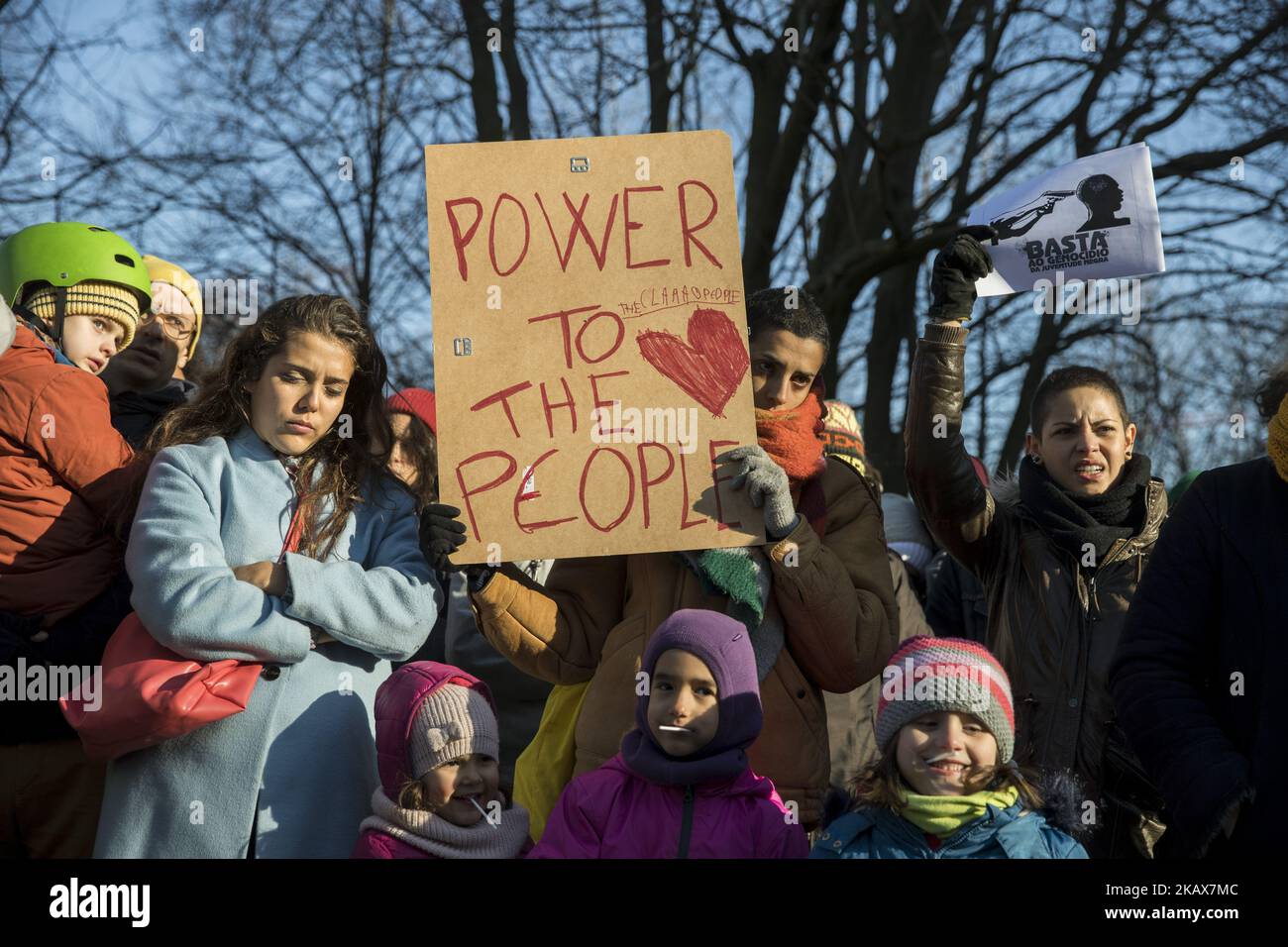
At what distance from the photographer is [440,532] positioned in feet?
9.62

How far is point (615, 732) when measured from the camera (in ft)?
10.1

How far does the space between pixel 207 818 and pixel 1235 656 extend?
2011 mm

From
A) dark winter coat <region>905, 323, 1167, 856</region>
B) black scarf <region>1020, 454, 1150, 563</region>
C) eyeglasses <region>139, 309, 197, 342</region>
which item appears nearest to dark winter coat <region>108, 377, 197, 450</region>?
eyeglasses <region>139, 309, 197, 342</region>

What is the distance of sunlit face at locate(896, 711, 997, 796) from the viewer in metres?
2.87

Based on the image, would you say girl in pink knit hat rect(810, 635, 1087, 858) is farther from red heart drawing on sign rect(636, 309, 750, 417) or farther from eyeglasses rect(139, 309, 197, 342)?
eyeglasses rect(139, 309, 197, 342)

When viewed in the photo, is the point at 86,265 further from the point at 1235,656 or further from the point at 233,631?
the point at 1235,656

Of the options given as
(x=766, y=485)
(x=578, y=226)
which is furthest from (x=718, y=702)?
(x=578, y=226)

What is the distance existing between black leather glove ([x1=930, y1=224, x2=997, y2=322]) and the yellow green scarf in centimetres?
105

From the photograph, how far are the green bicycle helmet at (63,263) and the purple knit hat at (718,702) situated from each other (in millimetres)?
1849

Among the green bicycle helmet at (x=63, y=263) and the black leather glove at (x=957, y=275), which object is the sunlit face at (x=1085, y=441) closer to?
the black leather glove at (x=957, y=275)

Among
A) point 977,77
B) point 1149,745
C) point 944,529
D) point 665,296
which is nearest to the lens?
point 1149,745

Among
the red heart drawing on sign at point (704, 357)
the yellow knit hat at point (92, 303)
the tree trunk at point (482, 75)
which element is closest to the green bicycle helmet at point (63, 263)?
the yellow knit hat at point (92, 303)

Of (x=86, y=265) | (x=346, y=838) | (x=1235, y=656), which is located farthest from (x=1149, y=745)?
(x=86, y=265)

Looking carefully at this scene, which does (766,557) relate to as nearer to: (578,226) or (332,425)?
(578,226)
